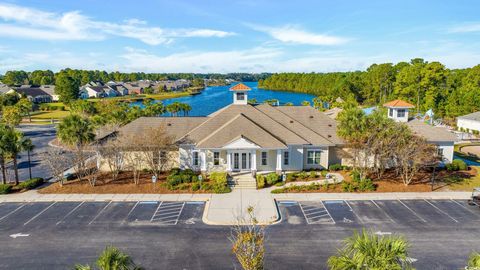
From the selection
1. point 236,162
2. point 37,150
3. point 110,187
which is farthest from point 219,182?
point 37,150

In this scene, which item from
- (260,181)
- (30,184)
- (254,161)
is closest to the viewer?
(30,184)

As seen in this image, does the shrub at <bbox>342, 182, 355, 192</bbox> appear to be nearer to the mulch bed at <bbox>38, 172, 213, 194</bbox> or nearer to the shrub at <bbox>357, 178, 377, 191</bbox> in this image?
the shrub at <bbox>357, 178, 377, 191</bbox>

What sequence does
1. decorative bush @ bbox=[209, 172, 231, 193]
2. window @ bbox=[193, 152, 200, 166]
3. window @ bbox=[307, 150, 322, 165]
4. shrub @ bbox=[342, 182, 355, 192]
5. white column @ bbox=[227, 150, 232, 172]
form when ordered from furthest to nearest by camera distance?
window @ bbox=[307, 150, 322, 165]
window @ bbox=[193, 152, 200, 166]
white column @ bbox=[227, 150, 232, 172]
shrub @ bbox=[342, 182, 355, 192]
decorative bush @ bbox=[209, 172, 231, 193]

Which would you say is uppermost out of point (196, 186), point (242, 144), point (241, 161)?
point (242, 144)

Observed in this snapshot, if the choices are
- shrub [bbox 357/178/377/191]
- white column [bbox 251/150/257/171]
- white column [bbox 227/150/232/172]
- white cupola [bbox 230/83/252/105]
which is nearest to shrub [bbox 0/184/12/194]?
white column [bbox 227/150/232/172]

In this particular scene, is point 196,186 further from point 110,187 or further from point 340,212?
point 340,212

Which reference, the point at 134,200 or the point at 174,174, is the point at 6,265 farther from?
the point at 174,174

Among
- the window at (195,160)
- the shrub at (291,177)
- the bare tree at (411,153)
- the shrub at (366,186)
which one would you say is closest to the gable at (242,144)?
the window at (195,160)
